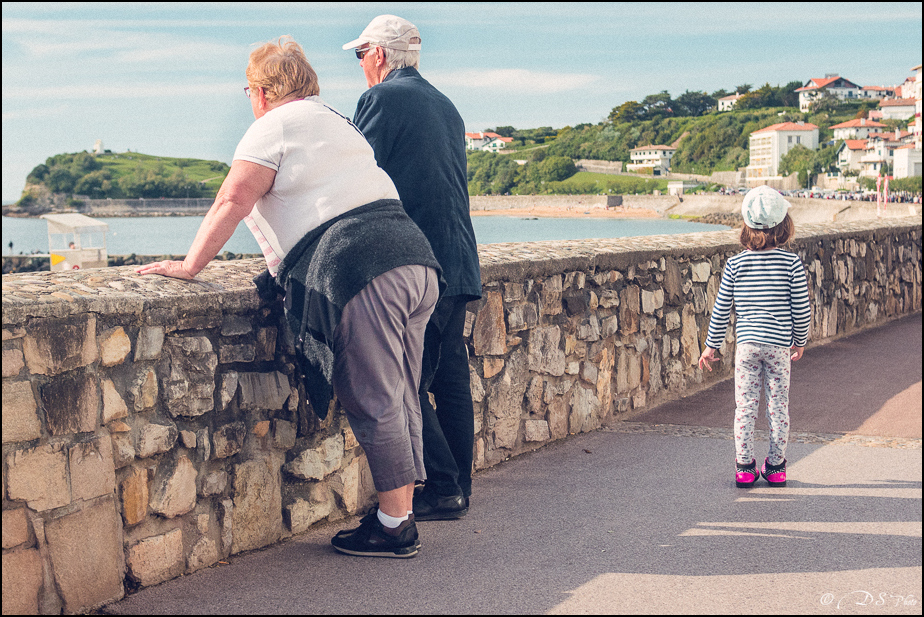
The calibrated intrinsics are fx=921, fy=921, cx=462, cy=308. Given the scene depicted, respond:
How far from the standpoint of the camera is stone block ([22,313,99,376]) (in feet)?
7.89

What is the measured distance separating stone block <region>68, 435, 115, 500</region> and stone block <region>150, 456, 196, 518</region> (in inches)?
7.0

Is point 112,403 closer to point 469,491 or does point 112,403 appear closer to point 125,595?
point 125,595

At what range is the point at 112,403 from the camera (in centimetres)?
262

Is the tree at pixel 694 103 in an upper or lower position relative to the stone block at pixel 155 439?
upper

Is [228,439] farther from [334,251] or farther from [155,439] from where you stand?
[334,251]

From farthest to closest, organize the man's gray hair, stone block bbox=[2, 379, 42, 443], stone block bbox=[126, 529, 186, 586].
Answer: the man's gray hair < stone block bbox=[126, 529, 186, 586] < stone block bbox=[2, 379, 42, 443]

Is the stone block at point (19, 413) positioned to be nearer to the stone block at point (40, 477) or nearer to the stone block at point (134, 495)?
the stone block at point (40, 477)

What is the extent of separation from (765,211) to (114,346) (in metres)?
2.67

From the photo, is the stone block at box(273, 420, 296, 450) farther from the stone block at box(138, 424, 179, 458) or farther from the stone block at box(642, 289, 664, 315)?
the stone block at box(642, 289, 664, 315)

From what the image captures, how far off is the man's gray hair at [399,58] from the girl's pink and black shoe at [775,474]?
2242 millimetres

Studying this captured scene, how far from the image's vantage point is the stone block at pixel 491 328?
4.19 metres

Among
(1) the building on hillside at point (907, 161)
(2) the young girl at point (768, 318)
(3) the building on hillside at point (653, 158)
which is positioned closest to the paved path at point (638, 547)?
(2) the young girl at point (768, 318)

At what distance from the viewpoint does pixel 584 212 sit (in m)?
96.0

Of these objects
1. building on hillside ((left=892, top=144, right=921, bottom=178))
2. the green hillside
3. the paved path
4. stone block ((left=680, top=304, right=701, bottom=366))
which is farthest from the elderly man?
building on hillside ((left=892, top=144, right=921, bottom=178))
